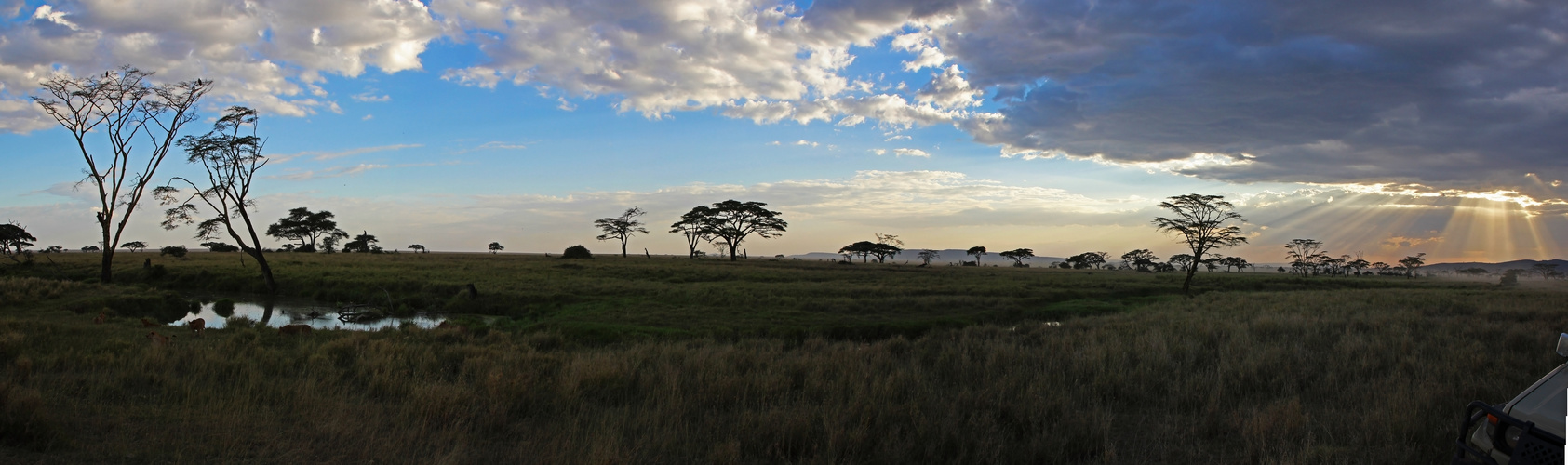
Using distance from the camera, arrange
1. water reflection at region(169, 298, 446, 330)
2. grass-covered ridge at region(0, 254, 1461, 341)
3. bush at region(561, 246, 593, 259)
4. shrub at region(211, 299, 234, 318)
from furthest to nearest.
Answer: bush at region(561, 246, 593, 259)
shrub at region(211, 299, 234, 318)
water reflection at region(169, 298, 446, 330)
grass-covered ridge at region(0, 254, 1461, 341)

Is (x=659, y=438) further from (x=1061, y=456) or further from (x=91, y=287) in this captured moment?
(x=91, y=287)

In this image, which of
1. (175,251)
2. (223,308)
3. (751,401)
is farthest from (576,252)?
(751,401)

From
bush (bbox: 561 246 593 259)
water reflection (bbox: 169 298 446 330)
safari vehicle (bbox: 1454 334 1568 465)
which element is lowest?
water reflection (bbox: 169 298 446 330)

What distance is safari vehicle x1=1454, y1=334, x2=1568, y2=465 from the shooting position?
11.2 ft

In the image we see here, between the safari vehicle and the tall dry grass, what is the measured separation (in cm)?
156

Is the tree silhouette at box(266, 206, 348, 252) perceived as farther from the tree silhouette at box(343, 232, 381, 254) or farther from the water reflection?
the water reflection

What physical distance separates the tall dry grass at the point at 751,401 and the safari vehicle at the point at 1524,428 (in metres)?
1.56

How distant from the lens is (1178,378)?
8828mm

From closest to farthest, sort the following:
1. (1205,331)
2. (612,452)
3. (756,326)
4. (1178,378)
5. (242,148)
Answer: (612,452) → (1178,378) → (1205,331) → (756,326) → (242,148)

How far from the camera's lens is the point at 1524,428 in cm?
349

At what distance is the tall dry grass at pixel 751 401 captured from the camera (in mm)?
5617

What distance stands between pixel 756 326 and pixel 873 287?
14.5 metres

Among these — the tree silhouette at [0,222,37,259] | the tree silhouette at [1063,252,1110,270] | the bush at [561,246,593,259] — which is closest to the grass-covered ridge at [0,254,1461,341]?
the tree silhouette at [0,222,37,259]

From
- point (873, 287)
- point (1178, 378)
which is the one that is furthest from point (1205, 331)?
point (873, 287)
